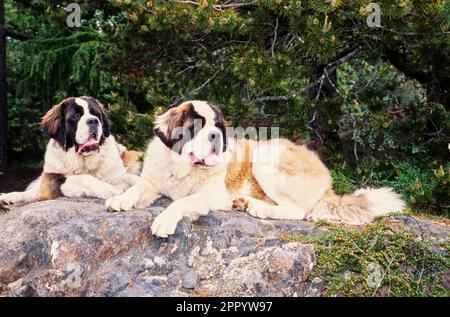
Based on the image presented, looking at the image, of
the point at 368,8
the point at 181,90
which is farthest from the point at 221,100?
the point at 368,8

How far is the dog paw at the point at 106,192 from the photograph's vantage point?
194 inches

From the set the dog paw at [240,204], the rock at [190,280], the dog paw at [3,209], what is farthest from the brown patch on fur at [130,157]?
the rock at [190,280]

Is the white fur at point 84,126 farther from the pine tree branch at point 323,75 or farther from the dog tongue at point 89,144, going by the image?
the pine tree branch at point 323,75

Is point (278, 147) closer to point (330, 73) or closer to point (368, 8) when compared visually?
point (368, 8)

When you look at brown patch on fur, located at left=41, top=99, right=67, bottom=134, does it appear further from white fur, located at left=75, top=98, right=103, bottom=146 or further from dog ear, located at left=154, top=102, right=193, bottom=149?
dog ear, located at left=154, top=102, right=193, bottom=149

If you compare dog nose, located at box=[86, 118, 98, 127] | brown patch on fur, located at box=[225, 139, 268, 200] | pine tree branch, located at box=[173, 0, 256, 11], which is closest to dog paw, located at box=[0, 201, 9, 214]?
dog nose, located at box=[86, 118, 98, 127]

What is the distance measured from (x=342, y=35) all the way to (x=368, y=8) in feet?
4.56

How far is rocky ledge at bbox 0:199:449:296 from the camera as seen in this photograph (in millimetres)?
3742

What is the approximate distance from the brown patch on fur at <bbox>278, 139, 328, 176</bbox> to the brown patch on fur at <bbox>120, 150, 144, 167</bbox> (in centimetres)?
173

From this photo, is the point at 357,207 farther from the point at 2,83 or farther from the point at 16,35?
the point at 16,35

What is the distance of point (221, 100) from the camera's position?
680cm

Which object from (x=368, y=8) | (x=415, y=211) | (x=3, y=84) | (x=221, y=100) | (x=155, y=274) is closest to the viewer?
(x=155, y=274)

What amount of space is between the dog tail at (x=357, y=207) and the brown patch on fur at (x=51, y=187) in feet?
7.36

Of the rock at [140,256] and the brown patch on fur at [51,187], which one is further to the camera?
the brown patch on fur at [51,187]
